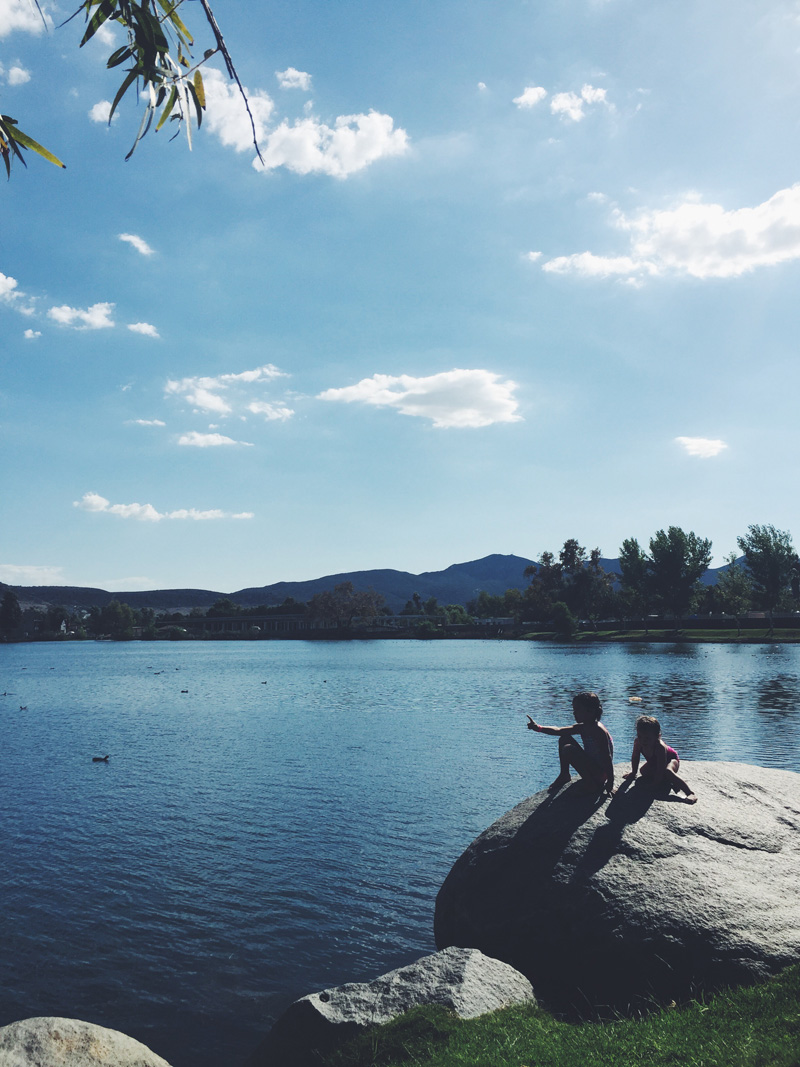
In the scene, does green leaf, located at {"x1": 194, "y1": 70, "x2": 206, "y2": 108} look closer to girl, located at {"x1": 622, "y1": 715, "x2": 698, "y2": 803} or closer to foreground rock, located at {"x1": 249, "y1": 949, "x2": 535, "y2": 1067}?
foreground rock, located at {"x1": 249, "y1": 949, "x2": 535, "y2": 1067}

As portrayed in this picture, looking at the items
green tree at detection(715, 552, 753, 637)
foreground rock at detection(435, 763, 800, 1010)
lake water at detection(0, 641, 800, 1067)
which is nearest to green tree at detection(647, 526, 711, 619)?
green tree at detection(715, 552, 753, 637)

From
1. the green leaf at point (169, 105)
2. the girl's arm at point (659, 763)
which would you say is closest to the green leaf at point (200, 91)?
the green leaf at point (169, 105)

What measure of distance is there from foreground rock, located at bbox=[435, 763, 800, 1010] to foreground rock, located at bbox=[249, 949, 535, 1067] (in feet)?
3.43

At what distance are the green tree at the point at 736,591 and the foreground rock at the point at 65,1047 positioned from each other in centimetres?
15175

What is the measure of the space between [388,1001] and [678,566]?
152 meters

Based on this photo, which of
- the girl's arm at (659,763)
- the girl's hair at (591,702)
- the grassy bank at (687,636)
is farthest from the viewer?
the grassy bank at (687,636)

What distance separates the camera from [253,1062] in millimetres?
8469

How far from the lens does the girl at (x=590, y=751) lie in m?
11.4

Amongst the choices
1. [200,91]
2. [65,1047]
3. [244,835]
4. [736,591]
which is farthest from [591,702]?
[736,591]

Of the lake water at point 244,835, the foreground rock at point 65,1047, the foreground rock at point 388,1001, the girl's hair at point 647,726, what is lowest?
the lake water at point 244,835

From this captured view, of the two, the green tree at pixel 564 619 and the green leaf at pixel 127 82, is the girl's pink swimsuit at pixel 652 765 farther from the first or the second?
the green tree at pixel 564 619

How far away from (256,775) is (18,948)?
585 inches

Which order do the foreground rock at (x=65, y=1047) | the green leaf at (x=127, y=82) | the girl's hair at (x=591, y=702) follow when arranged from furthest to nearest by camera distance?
the girl's hair at (x=591, y=702), the foreground rock at (x=65, y=1047), the green leaf at (x=127, y=82)

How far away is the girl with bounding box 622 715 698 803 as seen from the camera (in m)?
11.0
